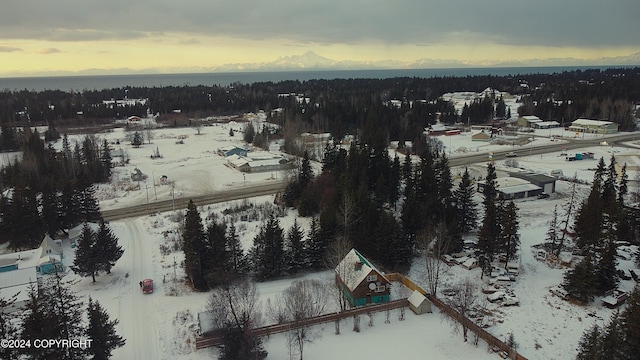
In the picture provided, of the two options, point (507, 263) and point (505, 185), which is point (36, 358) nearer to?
point (507, 263)

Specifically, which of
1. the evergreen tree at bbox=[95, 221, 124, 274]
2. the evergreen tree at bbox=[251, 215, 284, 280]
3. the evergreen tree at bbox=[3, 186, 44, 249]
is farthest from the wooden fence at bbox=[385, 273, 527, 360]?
the evergreen tree at bbox=[3, 186, 44, 249]

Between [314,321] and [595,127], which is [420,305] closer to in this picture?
[314,321]

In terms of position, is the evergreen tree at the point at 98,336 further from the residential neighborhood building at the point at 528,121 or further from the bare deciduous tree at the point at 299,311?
the residential neighborhood building at the point at 528,121

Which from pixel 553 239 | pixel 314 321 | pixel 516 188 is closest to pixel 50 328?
pixel 314 321

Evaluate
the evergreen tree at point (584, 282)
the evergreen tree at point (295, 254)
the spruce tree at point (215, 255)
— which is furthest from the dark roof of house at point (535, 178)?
the spruce tree at point (215, 255)

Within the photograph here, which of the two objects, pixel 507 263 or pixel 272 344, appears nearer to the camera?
pixel 272 344

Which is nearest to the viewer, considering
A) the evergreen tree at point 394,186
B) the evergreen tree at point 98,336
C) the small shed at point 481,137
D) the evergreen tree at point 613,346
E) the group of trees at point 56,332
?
the group of trees at point 56,332

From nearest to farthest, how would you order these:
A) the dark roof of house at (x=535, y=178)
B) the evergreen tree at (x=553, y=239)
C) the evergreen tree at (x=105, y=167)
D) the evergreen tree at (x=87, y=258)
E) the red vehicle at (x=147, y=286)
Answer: the red vehicle at (x=147, y=286), the evergreen tree at (x=87, y=258), the evergreen tree at (x=553, y=239), the dark roof of house at (x=535, y=178), the evergreen tree at (x=105, y=167)

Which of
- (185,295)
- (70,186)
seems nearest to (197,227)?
(185,295)
